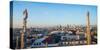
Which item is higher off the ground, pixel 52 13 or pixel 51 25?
pixel 52 13

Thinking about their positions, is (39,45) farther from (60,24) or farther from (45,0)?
(45,0)
